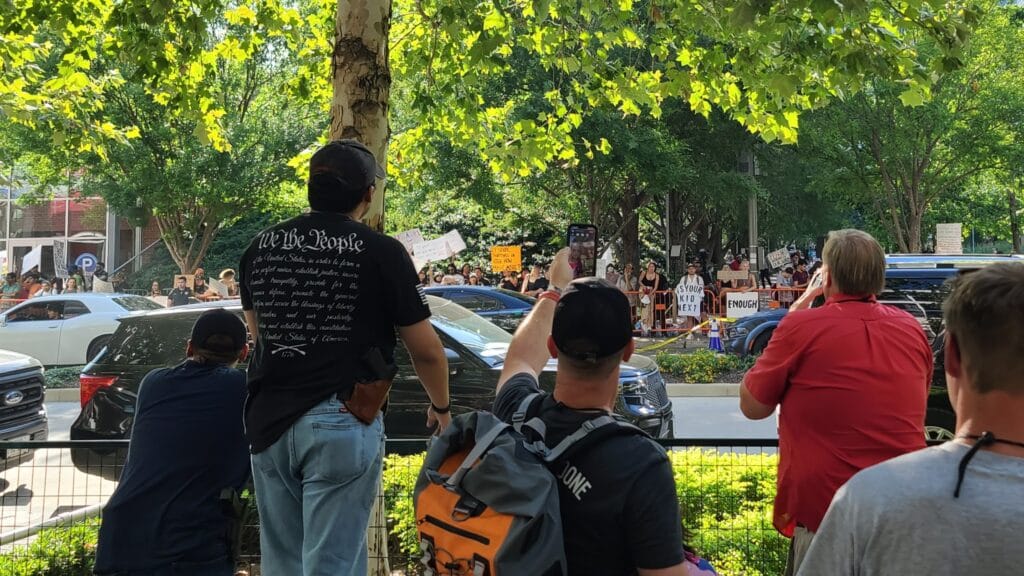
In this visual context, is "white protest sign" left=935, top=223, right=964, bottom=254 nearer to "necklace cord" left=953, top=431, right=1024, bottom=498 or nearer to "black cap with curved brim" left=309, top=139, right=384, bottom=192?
"black cap with curved brim" left=309, top=139, right=384, bottom=192

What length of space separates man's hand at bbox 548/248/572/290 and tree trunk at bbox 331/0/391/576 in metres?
1.44

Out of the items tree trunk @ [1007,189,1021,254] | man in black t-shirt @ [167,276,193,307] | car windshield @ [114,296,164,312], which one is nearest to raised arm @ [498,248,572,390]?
car windshield @ [114,296,164,312]

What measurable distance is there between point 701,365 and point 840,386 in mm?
12001

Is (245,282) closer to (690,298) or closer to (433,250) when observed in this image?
(433,250)

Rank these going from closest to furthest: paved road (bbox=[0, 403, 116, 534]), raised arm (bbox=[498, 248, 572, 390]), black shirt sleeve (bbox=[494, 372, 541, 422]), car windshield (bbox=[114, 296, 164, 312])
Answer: black shirt sleeve (bbox=[494, 372, 541, 422]) < raised arm (bbox=[498, 248, 572, 390]) < paved road (bbox=[0, 403, 116, 534]) < car windshield (bbox=[114, 296, 164, 312])

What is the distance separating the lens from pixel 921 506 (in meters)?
1.34

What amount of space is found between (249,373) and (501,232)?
35.1 meters

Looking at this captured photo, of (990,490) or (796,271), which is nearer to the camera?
(990,490)

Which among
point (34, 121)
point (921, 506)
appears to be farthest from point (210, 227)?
point (921, 506)

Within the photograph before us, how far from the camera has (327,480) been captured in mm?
2594

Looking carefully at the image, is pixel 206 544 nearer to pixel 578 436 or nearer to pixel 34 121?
pixel 578 436

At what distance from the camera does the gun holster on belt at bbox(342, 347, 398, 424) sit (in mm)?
2637

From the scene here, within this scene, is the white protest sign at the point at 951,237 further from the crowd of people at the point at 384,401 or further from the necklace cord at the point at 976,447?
the necklace cord at the point at 976,447

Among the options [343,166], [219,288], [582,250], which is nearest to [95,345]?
[219,288]
